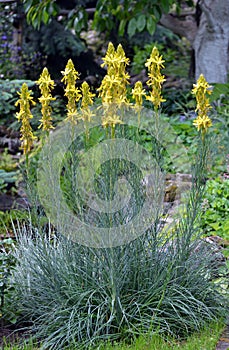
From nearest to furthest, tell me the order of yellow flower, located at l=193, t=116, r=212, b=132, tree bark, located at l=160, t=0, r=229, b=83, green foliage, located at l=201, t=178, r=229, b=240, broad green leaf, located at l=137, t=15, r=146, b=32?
1. yellow flower, located at l=193, t=116, r=212, b=132
2. green foliage, located at l=201, t=178, r=229, b=240
3. broad green leaf, located at l=137, t=15, r=146, b=32
4. tree bark, located at l=160, t=0, r=229, b=83

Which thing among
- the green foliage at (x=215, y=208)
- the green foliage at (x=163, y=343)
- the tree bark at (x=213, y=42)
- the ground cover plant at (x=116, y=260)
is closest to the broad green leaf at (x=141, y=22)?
the tree bark at (x=213, y=42)

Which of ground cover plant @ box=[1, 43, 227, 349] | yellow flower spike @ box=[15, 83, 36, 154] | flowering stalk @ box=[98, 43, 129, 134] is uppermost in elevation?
flowering stalk @ box=[98, 43, 129, 134]

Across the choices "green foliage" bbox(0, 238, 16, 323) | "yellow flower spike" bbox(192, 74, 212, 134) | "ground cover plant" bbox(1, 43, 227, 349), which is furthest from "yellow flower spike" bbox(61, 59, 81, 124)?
"green foliage" bbox(0, 238, 16, 323)

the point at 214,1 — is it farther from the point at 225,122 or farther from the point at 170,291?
the point at 170,291

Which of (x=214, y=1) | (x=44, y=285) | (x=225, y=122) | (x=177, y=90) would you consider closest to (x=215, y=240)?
(x=44, y=285)

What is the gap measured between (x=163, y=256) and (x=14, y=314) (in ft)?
2.84

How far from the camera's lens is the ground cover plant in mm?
2848

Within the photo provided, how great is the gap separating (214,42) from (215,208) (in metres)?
3.49

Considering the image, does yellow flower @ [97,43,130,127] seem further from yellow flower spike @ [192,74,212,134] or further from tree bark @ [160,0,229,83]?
tree bark @ [160,0,229,83]

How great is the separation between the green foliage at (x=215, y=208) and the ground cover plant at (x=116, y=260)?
1242 mm

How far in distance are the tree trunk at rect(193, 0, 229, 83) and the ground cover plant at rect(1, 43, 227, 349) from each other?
4.74 meters

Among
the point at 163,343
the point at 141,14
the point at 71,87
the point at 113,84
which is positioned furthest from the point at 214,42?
the point at 163,343

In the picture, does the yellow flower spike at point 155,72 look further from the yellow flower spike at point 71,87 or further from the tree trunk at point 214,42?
the tree trunk at point 214,42

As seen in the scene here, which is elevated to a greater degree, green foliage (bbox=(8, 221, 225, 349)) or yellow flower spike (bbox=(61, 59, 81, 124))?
yellow flower spike (bbox=(61, 59, 81, 124))
